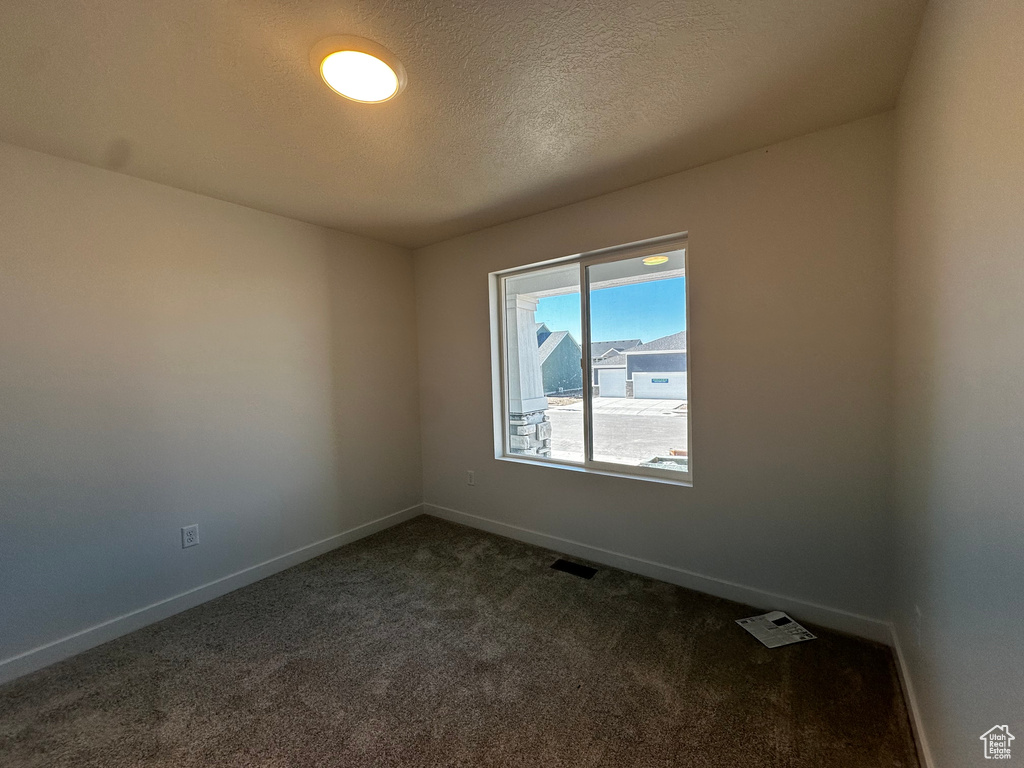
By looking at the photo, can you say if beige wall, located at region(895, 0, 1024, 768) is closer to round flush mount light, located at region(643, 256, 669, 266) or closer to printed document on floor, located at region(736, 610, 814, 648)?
printed document on floor, located at region(736, 610, 814, 648)

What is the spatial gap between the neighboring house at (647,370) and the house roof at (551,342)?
1.20 feet

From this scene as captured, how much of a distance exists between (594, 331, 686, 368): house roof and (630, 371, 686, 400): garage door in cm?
14

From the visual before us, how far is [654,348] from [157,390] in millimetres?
2984

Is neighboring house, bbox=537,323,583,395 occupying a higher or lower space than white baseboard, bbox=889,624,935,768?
higher

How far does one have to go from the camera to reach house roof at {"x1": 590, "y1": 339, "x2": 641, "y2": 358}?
2.84 meters

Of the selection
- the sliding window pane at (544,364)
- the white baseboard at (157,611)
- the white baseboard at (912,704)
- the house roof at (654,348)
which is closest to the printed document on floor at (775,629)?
the white baseboard at (912,704)

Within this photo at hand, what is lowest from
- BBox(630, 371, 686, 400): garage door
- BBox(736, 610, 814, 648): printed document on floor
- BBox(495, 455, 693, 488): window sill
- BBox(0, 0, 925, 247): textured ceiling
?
BBox(736, 610, 814, 648): printed document on floor

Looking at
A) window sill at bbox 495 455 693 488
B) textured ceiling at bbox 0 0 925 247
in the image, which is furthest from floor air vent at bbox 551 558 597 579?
textured ceiling at bbox 0 0 925 247

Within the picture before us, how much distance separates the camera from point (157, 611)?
2379mm

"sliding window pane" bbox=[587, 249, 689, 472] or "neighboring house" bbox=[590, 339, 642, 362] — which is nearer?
"sliding window pane" bbox=[587, 249, 689, 472]

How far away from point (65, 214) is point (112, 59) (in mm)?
1082

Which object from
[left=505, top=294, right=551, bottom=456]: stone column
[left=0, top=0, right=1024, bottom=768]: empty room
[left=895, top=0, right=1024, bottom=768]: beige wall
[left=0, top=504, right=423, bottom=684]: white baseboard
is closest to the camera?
[left=895, top=0, right=1024, bottom=768]: beige wall

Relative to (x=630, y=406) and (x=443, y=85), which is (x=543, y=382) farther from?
(x=443, y=85)

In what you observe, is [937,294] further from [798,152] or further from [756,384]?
[798,152]
